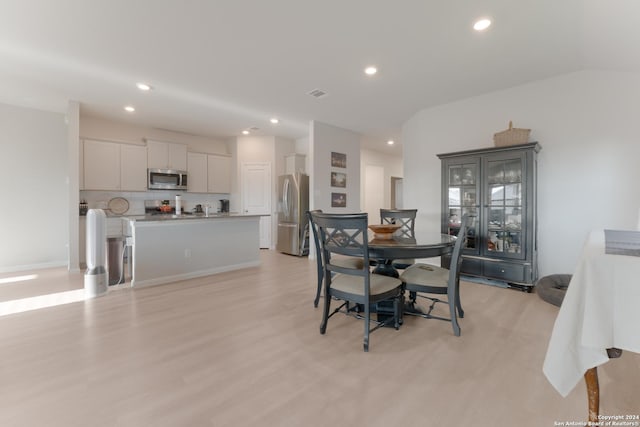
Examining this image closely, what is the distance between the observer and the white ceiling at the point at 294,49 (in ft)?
7.25

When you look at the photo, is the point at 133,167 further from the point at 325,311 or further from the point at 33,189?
the point at 325,311

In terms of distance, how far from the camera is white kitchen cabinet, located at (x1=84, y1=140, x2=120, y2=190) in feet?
15.9

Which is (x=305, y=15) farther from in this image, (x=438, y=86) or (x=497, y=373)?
(x=497, y=373)

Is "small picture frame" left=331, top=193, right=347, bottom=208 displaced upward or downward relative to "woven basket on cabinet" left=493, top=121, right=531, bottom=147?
downward

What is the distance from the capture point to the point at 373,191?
8.12 metres

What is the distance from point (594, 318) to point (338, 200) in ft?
15.7

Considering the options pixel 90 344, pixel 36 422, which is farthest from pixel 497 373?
pixel 90 344

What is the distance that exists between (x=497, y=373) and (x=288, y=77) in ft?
11.6

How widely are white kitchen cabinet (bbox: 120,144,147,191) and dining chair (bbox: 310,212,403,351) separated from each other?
4629mm

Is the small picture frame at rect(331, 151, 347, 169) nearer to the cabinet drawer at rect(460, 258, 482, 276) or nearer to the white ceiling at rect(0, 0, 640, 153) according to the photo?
the white ceiling at rect(0, 0, 640, 153)

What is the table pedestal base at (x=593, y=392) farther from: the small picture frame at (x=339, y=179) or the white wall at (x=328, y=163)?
the small picture frame at (x=339, y=179)

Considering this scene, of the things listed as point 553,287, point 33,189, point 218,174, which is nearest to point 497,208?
point 553,287

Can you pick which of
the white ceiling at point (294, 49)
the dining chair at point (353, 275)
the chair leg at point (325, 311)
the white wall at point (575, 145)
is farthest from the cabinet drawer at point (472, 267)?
the chair leg at point (325, 311)

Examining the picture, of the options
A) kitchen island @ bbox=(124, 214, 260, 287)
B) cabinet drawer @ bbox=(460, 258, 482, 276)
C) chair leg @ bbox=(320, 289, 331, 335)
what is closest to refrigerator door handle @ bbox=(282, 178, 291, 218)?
kitchen island @ bbox=(124, 214, 260, 287)
